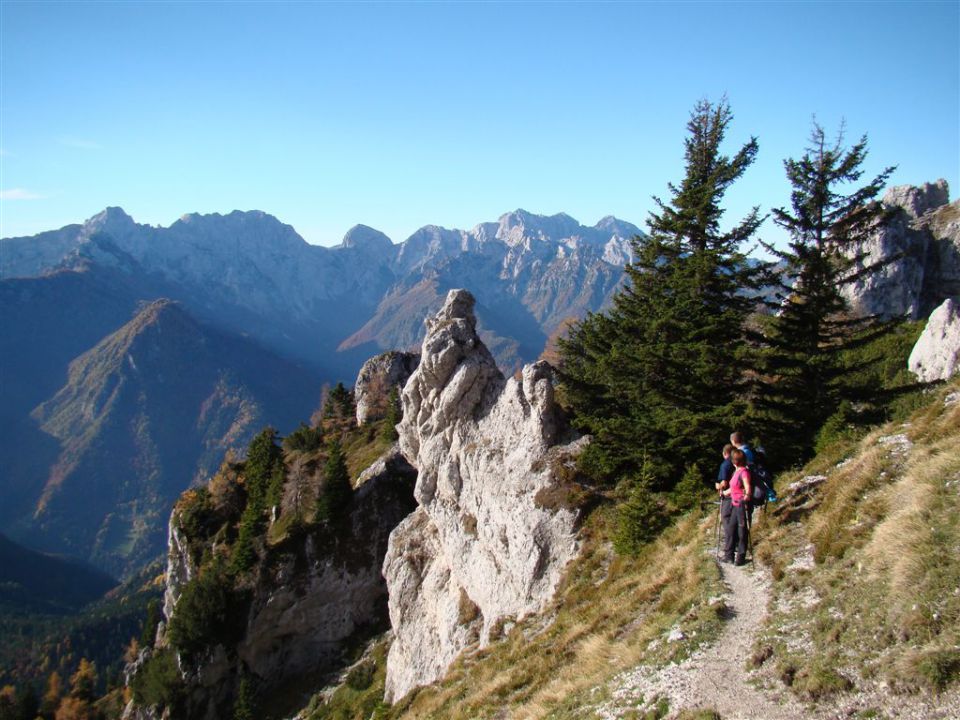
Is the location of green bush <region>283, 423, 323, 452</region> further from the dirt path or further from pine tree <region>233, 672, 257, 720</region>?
the dirt path

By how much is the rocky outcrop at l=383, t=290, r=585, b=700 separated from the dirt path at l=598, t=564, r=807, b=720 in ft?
45.3

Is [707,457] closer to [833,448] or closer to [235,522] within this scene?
[833,448]

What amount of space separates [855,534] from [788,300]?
51.8ft

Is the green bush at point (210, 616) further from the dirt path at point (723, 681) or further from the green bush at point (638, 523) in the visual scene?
the dirt path at point (723, 681)

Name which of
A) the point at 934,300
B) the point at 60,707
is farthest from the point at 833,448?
the point at 60,707

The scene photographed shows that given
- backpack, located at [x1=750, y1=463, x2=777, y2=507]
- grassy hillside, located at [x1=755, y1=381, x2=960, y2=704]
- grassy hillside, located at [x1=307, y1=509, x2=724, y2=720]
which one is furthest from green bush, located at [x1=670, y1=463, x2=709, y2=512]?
backpack, located at [x1=750, y1=463, x2=777, y2=507]

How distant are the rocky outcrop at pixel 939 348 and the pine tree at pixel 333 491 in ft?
153

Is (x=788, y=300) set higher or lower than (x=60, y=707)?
higher

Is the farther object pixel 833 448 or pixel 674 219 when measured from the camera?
pixel 674 219

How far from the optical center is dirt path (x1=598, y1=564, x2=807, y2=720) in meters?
10.5

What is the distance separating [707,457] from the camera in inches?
1021

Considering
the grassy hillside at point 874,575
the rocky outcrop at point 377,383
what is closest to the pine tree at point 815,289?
the grassy hillside at point 874,575

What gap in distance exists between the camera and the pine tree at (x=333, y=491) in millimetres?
54219

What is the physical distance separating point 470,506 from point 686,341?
687 inches
